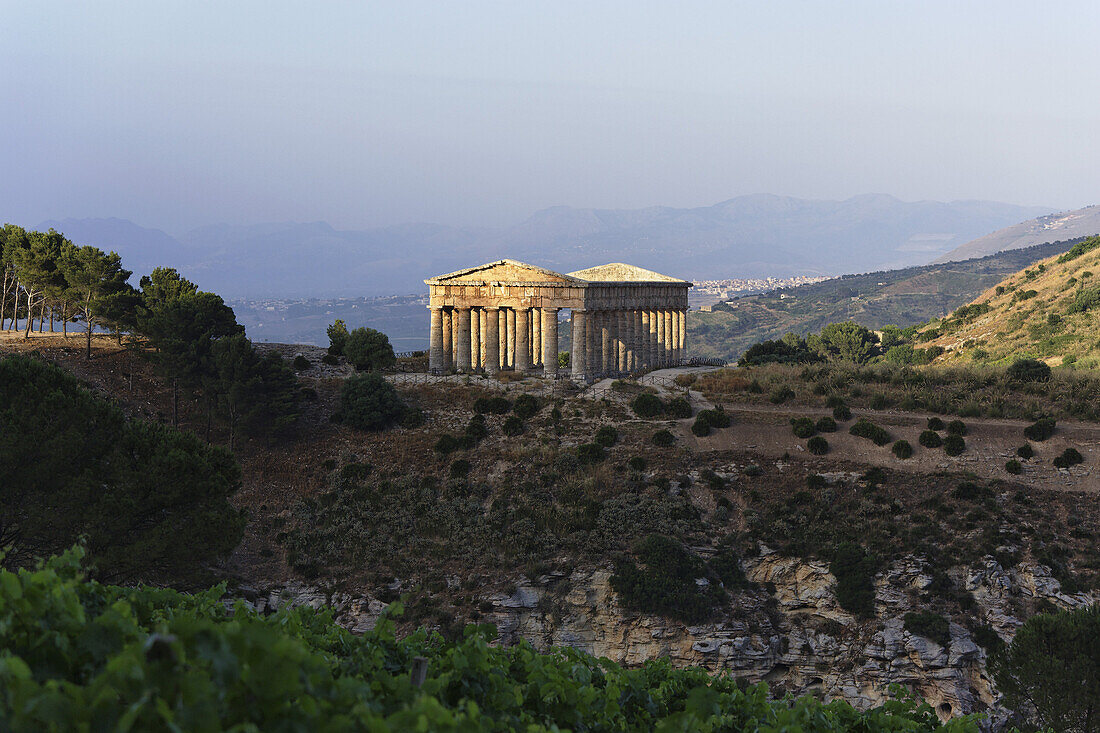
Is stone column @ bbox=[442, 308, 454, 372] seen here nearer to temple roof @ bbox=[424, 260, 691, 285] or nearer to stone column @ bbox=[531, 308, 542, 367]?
temple roof @ bbox=[424, 260, 691, 285]

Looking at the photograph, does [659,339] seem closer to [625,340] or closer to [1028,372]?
[625,340]

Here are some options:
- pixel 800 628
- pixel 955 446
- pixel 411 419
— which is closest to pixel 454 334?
pixel 411 419

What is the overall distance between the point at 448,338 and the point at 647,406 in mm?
23175

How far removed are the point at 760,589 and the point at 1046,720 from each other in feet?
56.9

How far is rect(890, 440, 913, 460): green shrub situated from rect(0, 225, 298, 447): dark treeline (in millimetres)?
41344

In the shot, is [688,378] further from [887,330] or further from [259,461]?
[887,330]

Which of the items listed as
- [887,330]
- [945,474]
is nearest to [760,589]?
[945,474]

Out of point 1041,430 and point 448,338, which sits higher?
point 448,338

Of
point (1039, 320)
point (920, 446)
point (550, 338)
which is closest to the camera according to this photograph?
point (920, 446)

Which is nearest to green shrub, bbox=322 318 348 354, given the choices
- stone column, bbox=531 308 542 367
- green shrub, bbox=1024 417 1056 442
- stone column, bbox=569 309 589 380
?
stone column, bbox=531 308 542 367

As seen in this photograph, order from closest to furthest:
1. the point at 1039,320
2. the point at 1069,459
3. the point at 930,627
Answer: the point at 930,627, the point at 1069,459, the point at 1039,320

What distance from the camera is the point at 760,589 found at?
146 feet

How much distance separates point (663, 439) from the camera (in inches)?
2247

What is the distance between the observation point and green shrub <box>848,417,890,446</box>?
5397 centimetres
